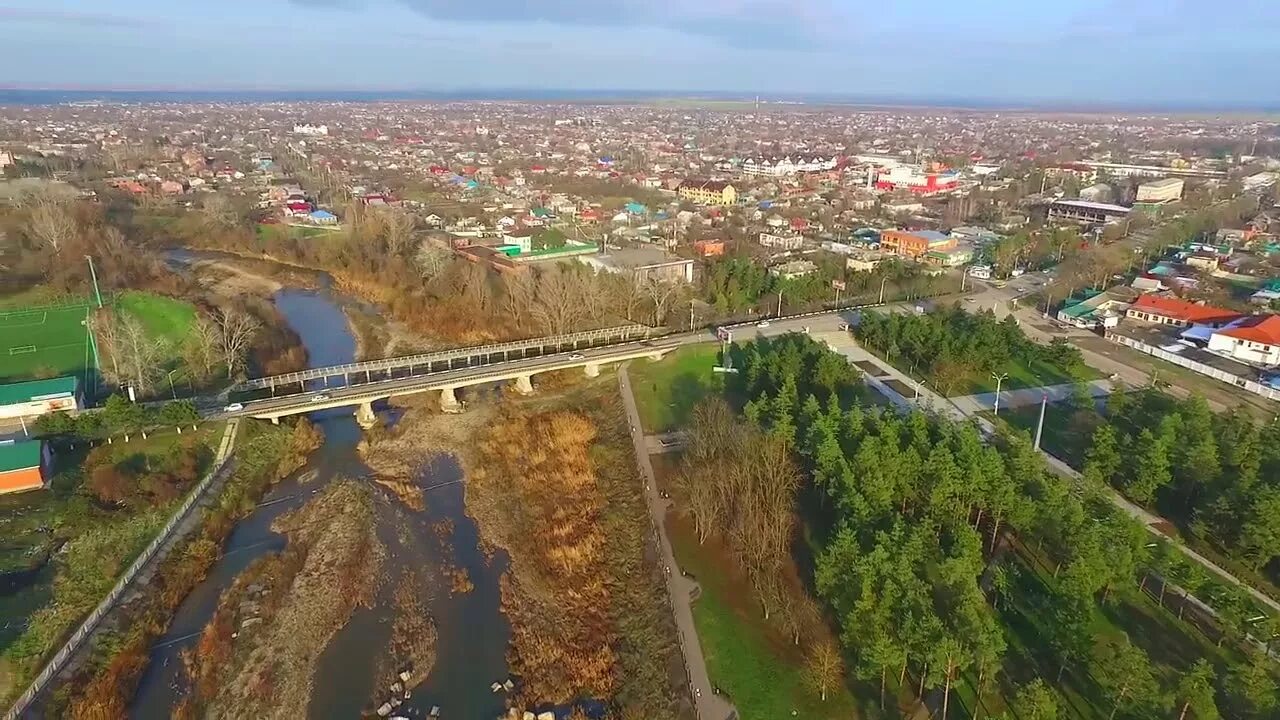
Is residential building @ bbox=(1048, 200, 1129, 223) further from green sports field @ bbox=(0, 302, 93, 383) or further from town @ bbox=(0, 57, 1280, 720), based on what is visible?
green sports field @ bbox=(0, 302, 93, 383)

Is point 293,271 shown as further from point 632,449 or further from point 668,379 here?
point 632,449

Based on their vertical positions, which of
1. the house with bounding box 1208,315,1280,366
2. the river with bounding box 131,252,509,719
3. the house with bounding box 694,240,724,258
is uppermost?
the house with bounding box 694,240,724,258

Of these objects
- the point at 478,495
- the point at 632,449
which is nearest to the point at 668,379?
the point at 632,449

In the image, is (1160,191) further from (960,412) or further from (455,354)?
(455,354)

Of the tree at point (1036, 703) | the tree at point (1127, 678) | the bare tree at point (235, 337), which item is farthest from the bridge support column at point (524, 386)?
the tree at point (1127, 678)

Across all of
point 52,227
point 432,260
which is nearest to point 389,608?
point 432,260

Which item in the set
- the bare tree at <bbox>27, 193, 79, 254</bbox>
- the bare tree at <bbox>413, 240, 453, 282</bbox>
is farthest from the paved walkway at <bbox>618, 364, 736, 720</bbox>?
the bare tree at <bbox>27, 193, 79, 254</bbox>
